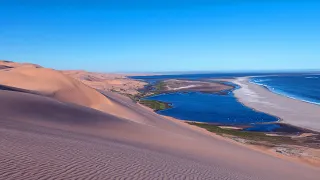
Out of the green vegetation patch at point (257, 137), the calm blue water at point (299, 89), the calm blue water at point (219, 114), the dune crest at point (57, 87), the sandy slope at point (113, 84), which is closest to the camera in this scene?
the green vegetation patch at point (257, 137)

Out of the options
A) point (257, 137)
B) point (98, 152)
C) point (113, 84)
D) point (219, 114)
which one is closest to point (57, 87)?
point (257, 137)

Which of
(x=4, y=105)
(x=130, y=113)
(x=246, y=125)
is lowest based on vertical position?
(x=246, y=125)

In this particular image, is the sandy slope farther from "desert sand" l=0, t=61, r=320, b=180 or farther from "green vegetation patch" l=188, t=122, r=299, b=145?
"desert sand" l=0, t=61, r=320, b=180

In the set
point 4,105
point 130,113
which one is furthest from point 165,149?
point 130,113

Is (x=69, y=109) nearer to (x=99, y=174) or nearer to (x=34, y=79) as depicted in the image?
(x=99, y=174)

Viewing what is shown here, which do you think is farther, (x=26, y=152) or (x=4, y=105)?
(x=4, y=105)

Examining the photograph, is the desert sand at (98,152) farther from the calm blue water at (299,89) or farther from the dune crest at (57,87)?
the calm blue water at (299,89)

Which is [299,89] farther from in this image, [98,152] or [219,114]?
[98,152]

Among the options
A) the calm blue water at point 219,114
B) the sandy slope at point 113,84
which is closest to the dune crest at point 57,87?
the calm blue water at point 219,114
